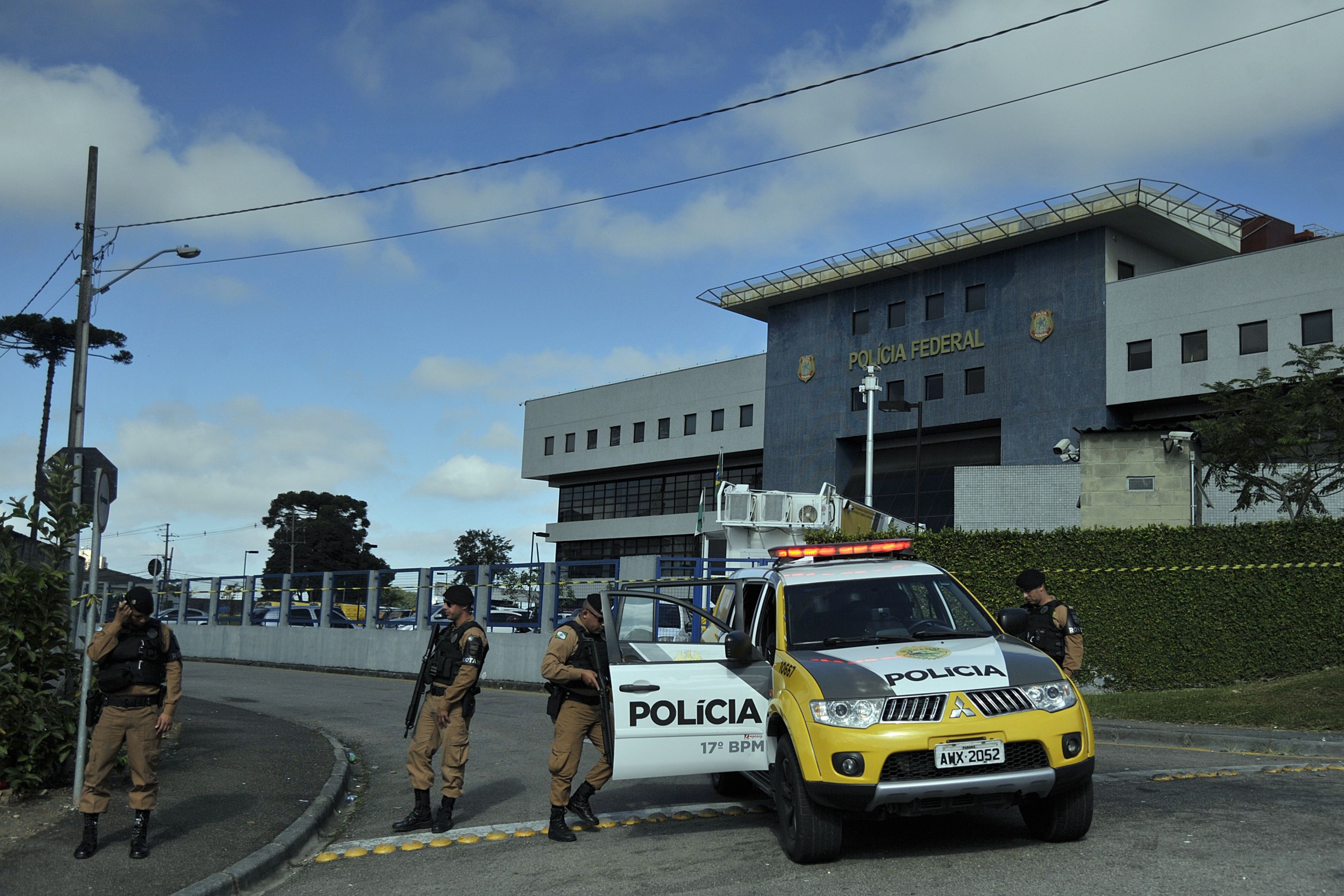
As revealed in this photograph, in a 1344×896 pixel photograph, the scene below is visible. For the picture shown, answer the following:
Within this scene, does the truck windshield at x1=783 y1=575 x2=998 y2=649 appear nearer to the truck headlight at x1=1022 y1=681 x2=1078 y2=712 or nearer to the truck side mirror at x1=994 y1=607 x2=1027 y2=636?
the truck side mirror at x1=994 y1=607 x2=1027 y2=636

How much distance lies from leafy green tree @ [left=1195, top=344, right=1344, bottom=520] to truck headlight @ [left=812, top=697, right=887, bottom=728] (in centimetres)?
2453

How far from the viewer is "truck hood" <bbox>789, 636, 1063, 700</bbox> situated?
21.4 feet

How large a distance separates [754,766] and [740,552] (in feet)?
66.2

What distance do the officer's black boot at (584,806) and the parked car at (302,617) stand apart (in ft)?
74.3

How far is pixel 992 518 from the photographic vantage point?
116 feet

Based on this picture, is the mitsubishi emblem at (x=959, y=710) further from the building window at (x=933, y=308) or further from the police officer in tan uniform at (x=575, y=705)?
the building window at (x=933, y=308)

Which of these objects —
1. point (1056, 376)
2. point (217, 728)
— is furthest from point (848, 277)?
point (217, 728)

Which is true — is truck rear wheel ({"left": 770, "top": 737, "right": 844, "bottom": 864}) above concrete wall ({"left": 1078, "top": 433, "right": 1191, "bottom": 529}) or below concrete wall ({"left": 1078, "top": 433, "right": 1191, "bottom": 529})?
below

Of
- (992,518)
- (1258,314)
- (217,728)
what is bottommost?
(217,728)

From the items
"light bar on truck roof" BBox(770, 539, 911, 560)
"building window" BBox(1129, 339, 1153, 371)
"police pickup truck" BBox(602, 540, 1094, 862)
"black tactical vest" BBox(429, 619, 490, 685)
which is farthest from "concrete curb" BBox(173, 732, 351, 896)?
"building window" BBox(1129, 339, 1153, 371)

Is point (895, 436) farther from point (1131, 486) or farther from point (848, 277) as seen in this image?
point (1131, 486)

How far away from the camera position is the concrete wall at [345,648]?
2441 centimetres

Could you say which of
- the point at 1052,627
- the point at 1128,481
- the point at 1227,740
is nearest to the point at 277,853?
the point at 1052,627

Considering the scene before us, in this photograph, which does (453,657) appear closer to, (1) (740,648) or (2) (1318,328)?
(1) (740,648)
